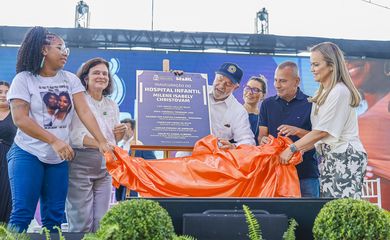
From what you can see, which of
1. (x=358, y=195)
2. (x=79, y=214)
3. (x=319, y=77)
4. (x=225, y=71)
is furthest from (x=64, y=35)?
(x=358, y=195)

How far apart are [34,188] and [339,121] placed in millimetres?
1569

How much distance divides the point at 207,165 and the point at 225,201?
63cm

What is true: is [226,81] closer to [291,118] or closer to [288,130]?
[291,118]

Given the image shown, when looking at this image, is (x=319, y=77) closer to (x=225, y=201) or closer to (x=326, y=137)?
(x=326, y=137)

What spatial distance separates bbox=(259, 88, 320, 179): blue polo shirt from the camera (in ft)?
9.07

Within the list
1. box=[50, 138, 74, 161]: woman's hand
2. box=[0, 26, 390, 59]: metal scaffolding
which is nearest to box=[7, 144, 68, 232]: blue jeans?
box=[50, 138, 74, 161]: woman's hand

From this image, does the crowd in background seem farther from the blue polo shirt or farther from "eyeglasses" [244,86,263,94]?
"eyeglasses" [244,86,263,94]

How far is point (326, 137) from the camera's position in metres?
2.43

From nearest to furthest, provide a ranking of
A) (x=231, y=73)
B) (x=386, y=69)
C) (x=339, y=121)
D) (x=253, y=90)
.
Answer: (x=339, y=121) → (x=231, y=73) → (x=253, y=90) → (x=386, y=69)

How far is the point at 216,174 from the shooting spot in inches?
98.0

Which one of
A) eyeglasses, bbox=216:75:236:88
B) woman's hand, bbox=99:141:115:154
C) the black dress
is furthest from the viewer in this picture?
the black dress

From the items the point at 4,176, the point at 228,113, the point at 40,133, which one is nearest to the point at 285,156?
the point at 228,113

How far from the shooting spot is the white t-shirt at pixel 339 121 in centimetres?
239

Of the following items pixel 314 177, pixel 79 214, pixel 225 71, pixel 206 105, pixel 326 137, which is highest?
pixel 225 71
